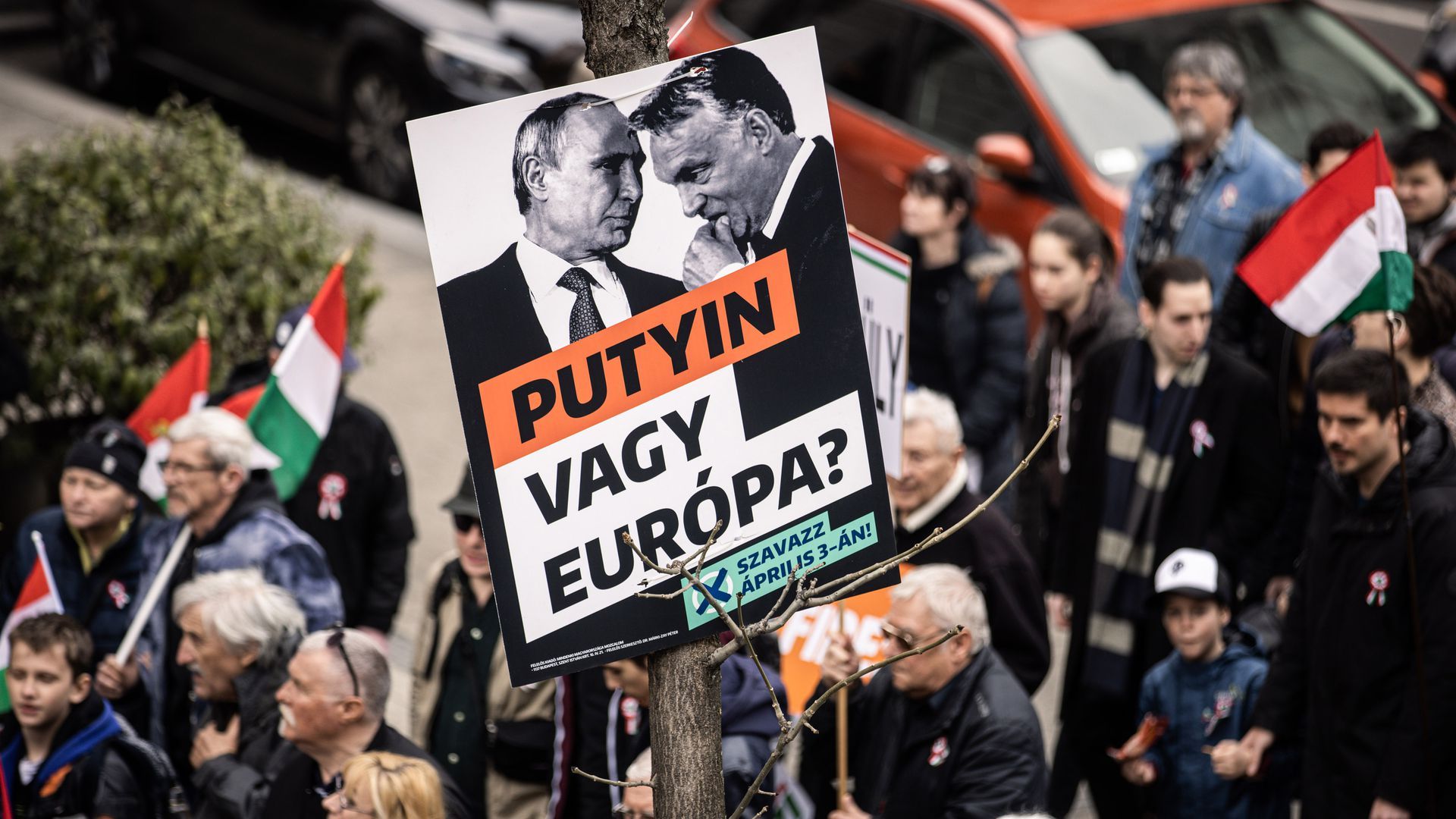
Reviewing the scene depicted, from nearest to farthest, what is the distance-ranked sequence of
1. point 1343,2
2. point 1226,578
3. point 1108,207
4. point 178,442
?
point 1226,578, point 178,442, point 1108,207, point 1343,2

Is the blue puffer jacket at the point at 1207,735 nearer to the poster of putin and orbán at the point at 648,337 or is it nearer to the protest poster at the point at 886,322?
the protest poster at the point at 886,322

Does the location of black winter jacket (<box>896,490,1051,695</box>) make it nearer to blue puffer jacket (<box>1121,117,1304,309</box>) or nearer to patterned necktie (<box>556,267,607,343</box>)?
blue puffer jacket (<box>1121,117,1304,309</box>)

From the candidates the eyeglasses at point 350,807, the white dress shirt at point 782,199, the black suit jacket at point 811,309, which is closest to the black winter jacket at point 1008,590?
the eyeglasses at point 350,807

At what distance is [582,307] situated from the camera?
3053mm

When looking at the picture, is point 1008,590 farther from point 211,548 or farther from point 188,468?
point 188,468

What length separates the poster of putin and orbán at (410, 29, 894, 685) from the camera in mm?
2992

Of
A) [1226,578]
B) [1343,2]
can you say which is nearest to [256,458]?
[1226,578]

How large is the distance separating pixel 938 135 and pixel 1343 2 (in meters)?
6.85

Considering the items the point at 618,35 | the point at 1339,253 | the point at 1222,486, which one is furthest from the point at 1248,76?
the point at 618,35

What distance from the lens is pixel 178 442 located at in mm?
6105

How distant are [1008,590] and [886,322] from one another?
1056mm

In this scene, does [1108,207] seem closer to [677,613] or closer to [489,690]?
[489,690]

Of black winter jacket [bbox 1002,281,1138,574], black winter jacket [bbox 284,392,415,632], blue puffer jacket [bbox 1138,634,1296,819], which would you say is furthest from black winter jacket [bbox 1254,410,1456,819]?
black winter jacket [bbox 284,392,415,632]

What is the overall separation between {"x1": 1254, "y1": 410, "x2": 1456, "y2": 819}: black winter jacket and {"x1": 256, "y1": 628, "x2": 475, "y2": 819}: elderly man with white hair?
95.9 inches
